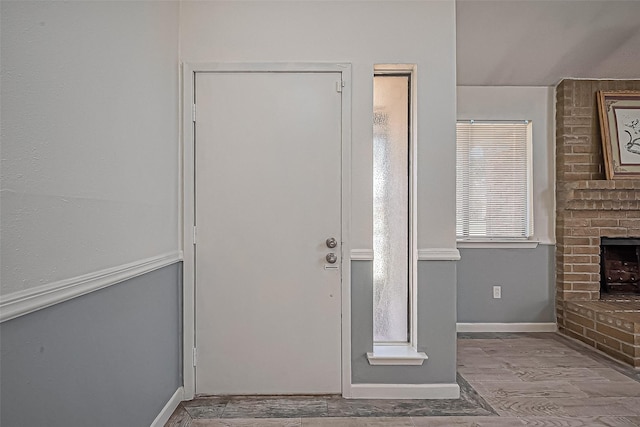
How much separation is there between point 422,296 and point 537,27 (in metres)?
2.24

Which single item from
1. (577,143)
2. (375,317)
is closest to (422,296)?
(375,317)

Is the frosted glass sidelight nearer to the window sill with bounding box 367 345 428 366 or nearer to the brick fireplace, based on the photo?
the window sill with bounding box 367 345 428 366

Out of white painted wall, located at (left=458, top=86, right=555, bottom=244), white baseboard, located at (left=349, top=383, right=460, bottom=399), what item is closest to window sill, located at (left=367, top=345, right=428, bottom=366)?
white baseboard, located at (left=349, top=383, right=460, bottom=399)

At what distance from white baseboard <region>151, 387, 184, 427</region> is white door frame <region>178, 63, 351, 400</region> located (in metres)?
0.06

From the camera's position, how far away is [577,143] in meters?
4.21

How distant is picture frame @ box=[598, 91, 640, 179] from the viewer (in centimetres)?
416

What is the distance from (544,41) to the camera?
3721 millimetres

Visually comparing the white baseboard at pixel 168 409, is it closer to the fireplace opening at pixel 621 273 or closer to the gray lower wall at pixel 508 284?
the gray lower wall at pixel 508 284

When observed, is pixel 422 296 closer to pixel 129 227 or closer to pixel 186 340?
pixel 186 340

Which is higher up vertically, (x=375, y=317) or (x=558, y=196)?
(x=558, y=196)

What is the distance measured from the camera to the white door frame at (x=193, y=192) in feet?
9.14

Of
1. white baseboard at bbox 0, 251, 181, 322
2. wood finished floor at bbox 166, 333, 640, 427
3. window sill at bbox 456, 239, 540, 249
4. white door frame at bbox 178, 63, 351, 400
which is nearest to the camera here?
white baseboard at bbox 0, 251, 181, 322

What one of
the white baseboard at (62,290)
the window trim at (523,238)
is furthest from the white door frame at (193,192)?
the window trim at (523,238)

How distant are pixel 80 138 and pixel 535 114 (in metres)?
3.96
